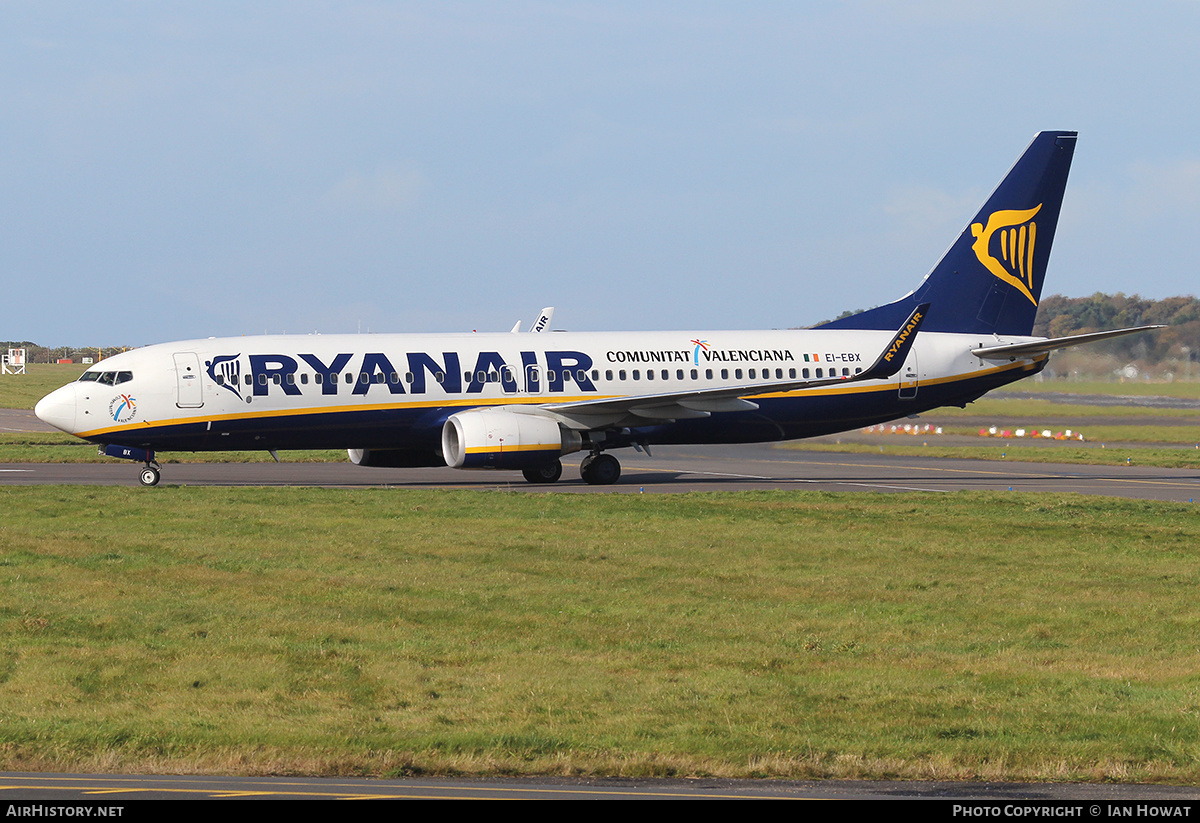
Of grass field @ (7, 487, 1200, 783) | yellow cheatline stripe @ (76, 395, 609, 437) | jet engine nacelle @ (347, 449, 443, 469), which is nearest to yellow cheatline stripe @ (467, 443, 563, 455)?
yellow cheatline stripe @ (76, 395, 609, 437)

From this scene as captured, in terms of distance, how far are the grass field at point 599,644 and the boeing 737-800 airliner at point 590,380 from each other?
264 inches

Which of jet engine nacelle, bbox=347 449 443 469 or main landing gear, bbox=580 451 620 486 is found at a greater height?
jet engine nacelle, bbox=347 449 443 469

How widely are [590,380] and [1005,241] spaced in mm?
14331

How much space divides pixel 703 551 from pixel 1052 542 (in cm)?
663

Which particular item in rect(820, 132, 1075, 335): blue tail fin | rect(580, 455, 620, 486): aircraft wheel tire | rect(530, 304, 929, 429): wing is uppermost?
rect(820, 132, 1075, 335): blue tail fin

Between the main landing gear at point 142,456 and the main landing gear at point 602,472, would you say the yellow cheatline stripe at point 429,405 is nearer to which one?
the main landing gear at point 142,456

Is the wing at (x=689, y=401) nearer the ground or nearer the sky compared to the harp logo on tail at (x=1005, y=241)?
nearer the ground

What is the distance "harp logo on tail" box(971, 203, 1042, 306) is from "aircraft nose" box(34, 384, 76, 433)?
2638 cm

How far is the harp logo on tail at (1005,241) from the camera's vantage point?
42.3 meters

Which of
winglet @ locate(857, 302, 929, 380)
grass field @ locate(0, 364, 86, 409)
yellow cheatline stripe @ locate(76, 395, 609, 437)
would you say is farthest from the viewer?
grass field @ locate(0, 364, 86, 409)

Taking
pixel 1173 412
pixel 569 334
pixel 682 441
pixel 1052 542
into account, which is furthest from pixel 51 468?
pixel 1173 412

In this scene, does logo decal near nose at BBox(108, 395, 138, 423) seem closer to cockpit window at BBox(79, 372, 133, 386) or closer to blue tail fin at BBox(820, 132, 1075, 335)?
cockpit window at BBox(79, 372, 133, 386)

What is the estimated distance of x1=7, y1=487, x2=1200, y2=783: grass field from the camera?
12180 millimetres

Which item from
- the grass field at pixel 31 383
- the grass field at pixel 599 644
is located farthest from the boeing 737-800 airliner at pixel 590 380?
the grass field at pixel 31 383
